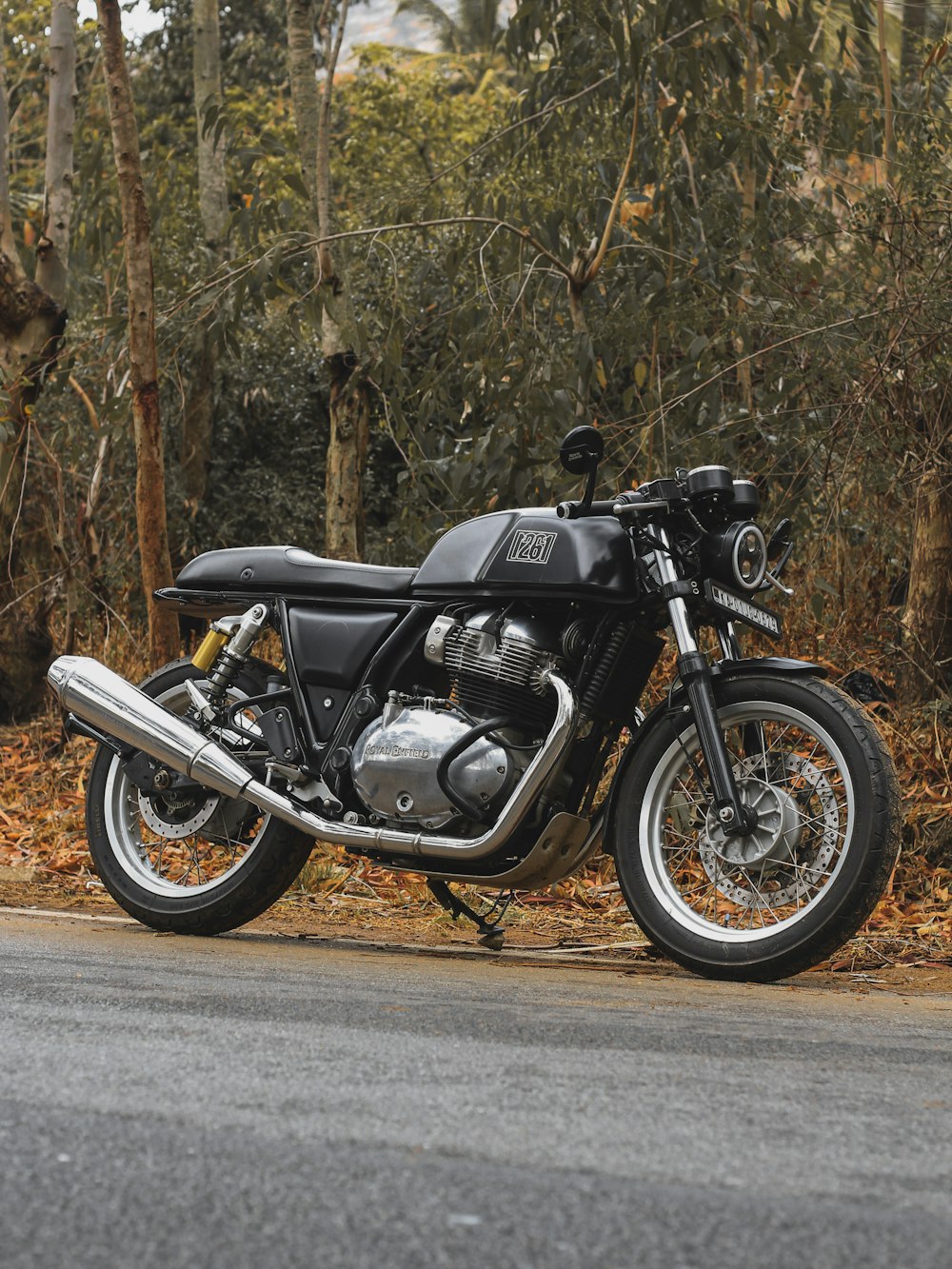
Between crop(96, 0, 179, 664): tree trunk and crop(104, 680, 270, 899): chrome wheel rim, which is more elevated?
crop(96, 0, 179, 664): tree trunk

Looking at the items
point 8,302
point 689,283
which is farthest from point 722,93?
point 8,302

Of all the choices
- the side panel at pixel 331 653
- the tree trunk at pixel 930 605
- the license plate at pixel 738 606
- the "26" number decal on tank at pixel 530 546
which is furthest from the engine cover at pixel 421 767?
the tree trunk at pixel 930 605

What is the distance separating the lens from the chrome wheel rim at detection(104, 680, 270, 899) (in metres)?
5.47

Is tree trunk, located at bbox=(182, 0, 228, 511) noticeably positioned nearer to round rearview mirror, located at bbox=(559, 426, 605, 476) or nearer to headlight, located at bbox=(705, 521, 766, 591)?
round rearview mirror, located at bbox=(559, 426, 605, 476)

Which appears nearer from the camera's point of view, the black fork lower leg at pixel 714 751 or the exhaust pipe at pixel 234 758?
the black fork lower leg at pixel 714 751

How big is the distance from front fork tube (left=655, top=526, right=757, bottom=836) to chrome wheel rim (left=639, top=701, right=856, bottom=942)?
72 mm

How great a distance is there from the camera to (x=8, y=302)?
1048 centimetres

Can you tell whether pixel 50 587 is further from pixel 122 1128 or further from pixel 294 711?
pixel 122 1128

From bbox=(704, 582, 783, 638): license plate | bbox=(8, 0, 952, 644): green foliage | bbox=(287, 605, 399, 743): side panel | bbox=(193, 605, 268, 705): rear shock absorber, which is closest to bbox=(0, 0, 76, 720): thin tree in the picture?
bbox=(8, 0, 952, 644): green foliage

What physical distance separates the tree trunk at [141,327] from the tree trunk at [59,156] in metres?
2.36

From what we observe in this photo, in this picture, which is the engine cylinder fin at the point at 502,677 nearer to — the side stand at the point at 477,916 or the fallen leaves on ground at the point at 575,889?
the side stand at the point at 477,916

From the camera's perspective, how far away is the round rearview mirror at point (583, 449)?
4.86 m

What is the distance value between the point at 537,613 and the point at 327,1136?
2.79 meters

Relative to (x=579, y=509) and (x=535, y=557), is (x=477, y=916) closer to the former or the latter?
(x=535, y=557)
